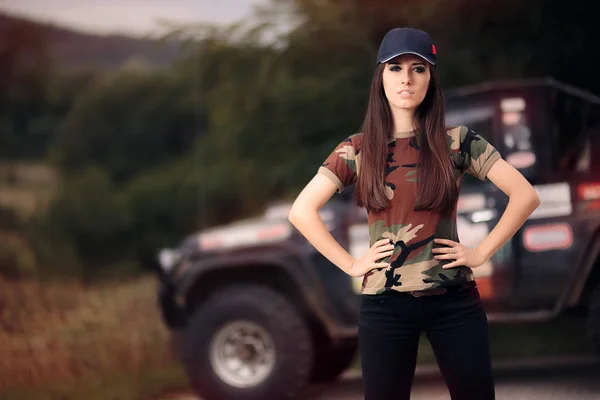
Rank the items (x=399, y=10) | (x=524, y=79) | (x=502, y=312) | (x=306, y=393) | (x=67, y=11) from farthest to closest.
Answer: (x=67, y=11) → (x=399, y=10) → (x=524, y=79) → (x=306, y=393) → (x=502, y=312)

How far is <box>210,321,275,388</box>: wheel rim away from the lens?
219 inches

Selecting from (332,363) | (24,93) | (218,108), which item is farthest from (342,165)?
(24,93)

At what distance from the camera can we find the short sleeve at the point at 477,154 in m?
2.99

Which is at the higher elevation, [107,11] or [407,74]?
[107,11]

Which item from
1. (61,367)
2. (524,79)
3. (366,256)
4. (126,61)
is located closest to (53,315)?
(61,367)

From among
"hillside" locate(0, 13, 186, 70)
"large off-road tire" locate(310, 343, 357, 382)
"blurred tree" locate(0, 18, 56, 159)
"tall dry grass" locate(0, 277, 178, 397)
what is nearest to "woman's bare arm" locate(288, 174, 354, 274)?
"large off-road tire" locate(310, 343, 357, 382)

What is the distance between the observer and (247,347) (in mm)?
5594

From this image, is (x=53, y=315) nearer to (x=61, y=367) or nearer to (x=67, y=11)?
(x=61, y=367)

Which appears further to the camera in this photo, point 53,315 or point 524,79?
point 53,315

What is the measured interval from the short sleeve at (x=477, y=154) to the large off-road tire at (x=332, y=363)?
11.2 feet

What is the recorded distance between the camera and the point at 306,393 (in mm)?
5879

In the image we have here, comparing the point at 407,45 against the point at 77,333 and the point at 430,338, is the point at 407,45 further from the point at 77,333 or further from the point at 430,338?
the point at 77,333

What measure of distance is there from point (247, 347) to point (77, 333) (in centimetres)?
227

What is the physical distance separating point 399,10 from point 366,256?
427 centimetres
